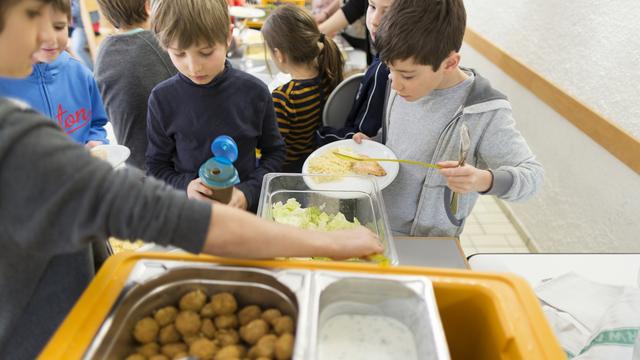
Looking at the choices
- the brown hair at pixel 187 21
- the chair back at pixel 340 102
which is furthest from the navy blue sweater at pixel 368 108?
the brown hair at pixel 187 21

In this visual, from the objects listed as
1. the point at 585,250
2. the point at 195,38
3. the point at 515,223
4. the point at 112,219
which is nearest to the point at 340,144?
the point at 195,38

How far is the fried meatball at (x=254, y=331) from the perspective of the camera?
0.67 m

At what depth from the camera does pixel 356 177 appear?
1429 millimetres

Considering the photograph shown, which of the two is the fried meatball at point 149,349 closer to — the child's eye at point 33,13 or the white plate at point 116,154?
the child's eye at point 33,13

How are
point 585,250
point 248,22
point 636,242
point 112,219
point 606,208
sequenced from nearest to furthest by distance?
1. point 112,219
2. point 636,242
3. point 606,208
4. point 585,250
5. point 248,22

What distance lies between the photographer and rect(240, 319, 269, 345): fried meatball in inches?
26.5

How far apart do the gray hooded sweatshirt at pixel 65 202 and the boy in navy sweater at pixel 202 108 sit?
2.35 ft

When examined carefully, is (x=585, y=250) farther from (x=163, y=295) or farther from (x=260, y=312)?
(x=163, y=295)

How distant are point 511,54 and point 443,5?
2129mm

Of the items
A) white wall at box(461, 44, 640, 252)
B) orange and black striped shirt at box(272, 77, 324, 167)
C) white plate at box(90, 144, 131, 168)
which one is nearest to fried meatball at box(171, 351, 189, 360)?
white plate at box(90, 144, 131, 168)

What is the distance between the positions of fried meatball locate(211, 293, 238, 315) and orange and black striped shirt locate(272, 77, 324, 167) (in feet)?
4.40

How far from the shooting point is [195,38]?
132 centimetres

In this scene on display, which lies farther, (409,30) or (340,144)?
(340,144)

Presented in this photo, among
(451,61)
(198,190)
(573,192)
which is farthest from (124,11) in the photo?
(573,192)
